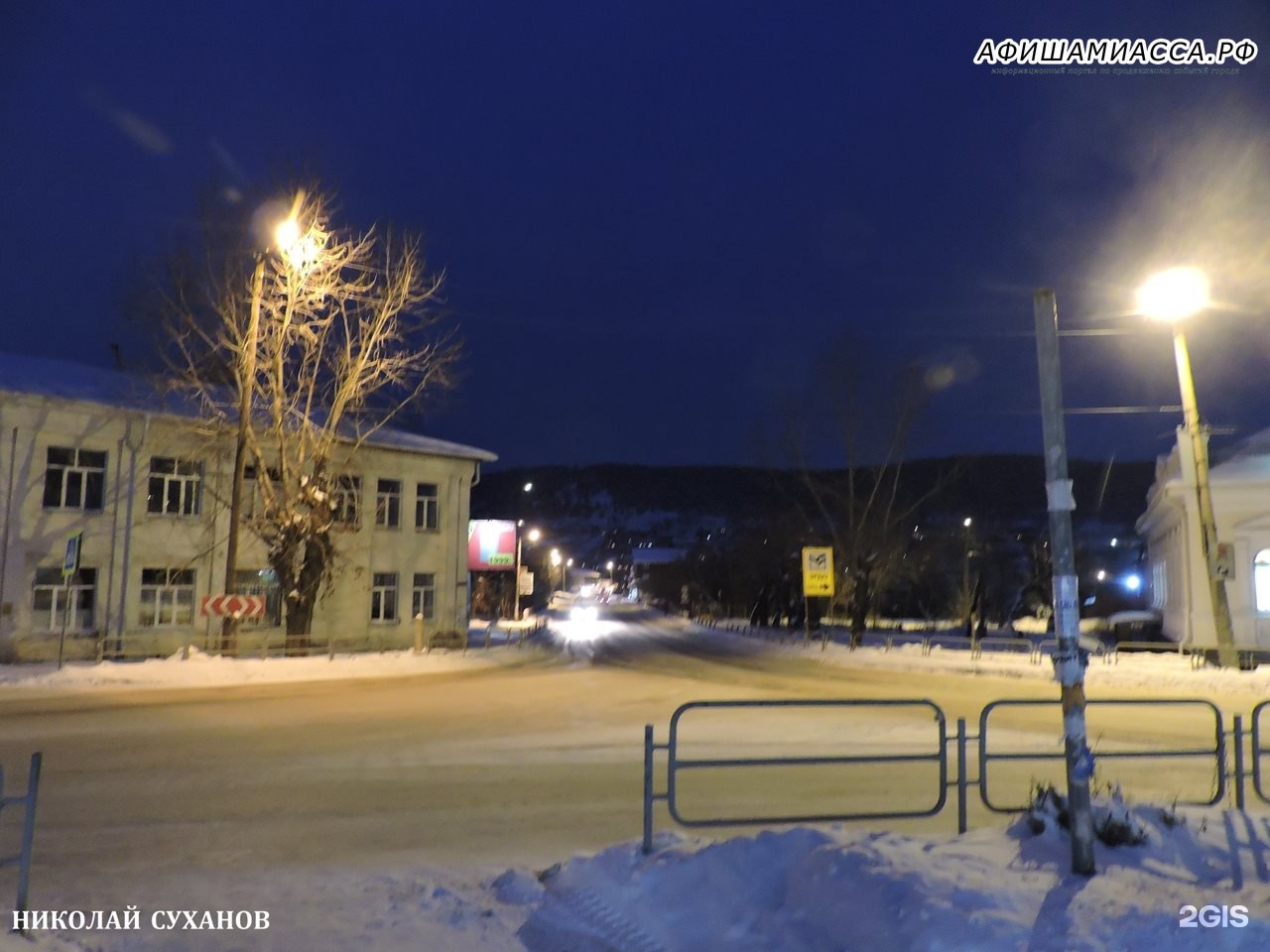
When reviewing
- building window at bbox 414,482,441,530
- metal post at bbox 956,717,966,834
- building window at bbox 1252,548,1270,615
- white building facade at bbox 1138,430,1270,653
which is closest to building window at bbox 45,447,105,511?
building window at bbox 414,482,441,530

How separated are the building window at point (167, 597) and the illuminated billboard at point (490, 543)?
21.1 meters

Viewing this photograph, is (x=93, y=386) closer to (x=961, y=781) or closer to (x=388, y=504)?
(x=388, y=504)

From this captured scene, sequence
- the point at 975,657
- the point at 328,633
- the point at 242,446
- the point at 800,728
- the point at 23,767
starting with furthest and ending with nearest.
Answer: the point at 328,633, the point at 975,657, the point at 242,446, the point at 800,728, the point at 23,767

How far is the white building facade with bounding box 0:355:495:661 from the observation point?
94.4 feet

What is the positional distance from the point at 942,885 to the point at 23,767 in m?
10.6

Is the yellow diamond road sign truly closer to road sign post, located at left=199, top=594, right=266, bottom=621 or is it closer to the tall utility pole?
road sign post, located at left=199, top=594, right=266, bottom=621

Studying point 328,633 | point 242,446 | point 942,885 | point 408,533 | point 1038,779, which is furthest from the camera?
point 408,533

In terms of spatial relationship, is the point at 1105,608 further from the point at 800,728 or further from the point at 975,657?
the point at 800,728

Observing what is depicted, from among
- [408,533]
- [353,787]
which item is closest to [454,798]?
[353,787]

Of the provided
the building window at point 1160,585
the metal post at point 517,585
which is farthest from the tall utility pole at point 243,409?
the building window at point 1160,585

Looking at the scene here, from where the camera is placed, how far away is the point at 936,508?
252ft

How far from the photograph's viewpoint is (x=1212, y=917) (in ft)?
17.3

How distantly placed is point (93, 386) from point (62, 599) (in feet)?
22.7

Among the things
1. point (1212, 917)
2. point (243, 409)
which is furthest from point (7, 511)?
point (1212, 917)
